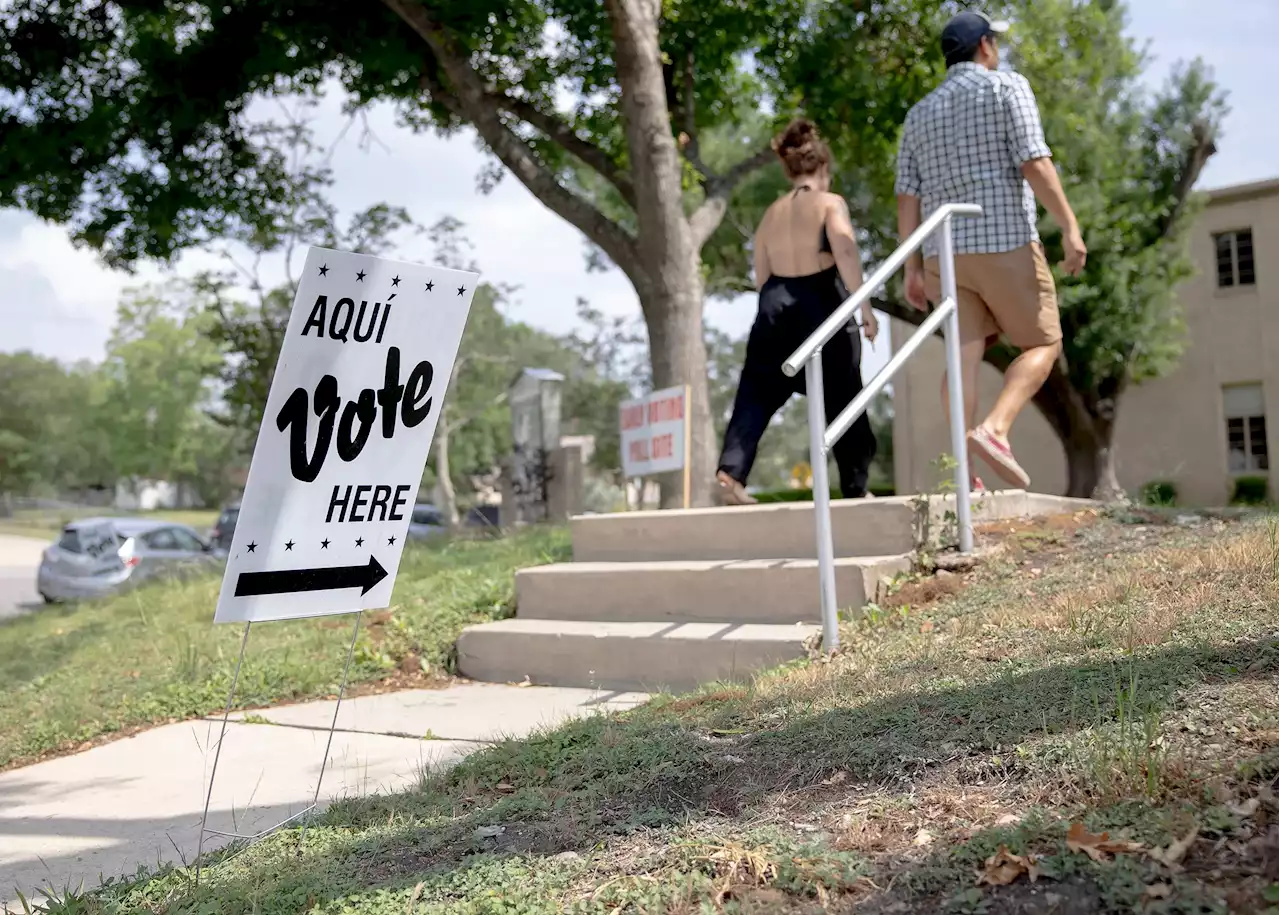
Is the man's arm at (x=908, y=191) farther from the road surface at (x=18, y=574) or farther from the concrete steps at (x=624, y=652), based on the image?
the road surface at (x=18, y=574)

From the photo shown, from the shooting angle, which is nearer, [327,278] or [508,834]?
[508,834]

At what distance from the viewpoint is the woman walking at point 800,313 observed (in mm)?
6090

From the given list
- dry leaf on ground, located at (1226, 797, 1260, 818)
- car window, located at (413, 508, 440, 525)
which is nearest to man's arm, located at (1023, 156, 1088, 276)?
dry leaf on ground, located at (1226, 797, 1260, 818)

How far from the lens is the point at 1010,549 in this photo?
530cm

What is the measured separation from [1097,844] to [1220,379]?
87.0 ft

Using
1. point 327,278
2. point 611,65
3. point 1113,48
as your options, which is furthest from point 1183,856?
point 1113,48

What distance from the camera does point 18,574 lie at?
28281 mm

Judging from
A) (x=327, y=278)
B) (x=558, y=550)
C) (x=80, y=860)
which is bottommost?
(x=80, y=860)

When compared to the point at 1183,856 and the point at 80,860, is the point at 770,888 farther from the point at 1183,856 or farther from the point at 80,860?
the point at 80,860

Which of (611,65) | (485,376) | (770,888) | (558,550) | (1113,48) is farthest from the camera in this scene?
(485,376)

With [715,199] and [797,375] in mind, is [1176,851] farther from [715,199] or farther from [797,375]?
[715,199]

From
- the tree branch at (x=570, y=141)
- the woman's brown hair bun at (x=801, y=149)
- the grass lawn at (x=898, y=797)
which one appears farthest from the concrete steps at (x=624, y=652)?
the tree branch at (x=570, y=141)

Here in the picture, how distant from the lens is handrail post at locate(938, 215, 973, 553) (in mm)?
5211

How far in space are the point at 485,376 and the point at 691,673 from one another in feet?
123
